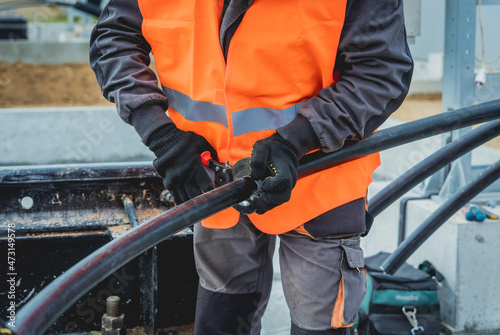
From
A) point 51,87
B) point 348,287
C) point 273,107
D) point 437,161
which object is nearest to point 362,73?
point 273,107

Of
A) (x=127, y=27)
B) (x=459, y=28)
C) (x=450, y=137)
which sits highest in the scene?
(x=127, y=27)

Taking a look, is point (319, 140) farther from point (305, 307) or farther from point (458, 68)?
point (458, 68)

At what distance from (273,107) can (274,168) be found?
232 millimetres

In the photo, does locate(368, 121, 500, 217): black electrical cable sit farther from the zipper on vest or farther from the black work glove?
the zipper on vest

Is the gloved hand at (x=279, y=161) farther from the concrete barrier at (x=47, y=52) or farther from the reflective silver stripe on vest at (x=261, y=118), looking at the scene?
the concrete barrier at (x=47, y=52)

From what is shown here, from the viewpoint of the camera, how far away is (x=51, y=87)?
11.7m

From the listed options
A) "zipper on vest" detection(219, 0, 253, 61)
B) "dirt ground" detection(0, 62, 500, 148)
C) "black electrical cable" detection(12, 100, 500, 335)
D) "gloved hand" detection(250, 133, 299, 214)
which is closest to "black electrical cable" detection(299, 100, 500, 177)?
"black electrical cable" detection(12, 100, 500, 335)

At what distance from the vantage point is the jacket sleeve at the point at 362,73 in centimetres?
159

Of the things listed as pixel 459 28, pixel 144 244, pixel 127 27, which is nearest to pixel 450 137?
pixel 459 28

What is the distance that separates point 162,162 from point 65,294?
0.63 m

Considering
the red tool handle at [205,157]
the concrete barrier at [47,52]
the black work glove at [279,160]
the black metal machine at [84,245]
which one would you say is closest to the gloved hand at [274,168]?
the black work glove at [279,160]

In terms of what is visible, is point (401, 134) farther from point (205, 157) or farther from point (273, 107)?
point (205, 157)

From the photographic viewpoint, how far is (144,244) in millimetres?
1375

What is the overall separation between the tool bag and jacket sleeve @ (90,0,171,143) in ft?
5.48
